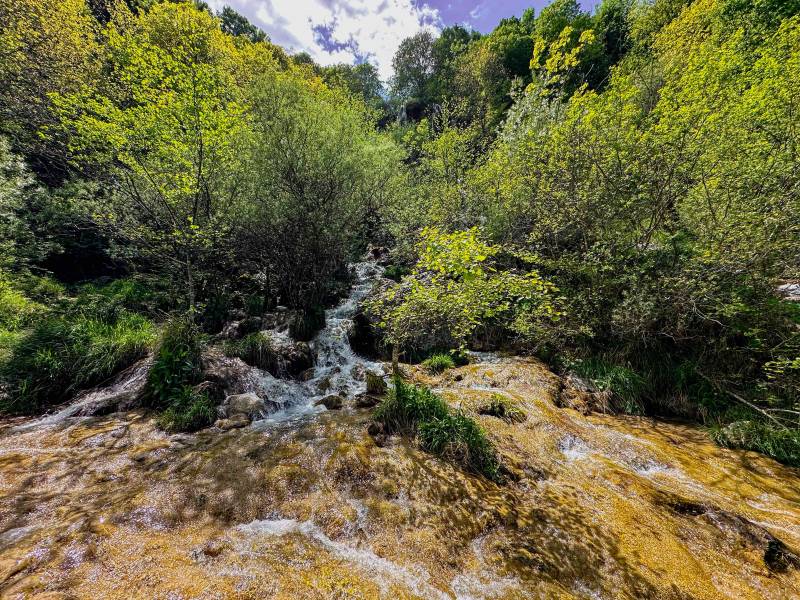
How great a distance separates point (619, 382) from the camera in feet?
29.1

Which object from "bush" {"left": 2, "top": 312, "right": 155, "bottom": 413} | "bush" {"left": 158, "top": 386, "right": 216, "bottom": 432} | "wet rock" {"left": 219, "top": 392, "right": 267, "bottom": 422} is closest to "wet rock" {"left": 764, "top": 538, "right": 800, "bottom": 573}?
"wet rock" {"left": 219, "top": 392, "right": 267, "bottom": 422}

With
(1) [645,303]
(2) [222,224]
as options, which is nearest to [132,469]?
(2) [222,224]

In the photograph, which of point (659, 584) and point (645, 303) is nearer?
point (659, 584)

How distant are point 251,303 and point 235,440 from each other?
823 cm

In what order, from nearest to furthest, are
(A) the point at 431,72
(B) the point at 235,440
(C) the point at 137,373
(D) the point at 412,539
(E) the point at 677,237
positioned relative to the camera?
(D) the point at 412,539
(B) the point at 235,440
(C) the point at 137,373
(E) the point at 677,237
(A) the point at 431,72

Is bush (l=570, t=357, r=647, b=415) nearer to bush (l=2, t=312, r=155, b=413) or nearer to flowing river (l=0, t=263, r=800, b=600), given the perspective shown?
flowing river (l=0, t=263, r=800, b=600)

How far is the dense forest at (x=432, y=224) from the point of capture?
7117 mm

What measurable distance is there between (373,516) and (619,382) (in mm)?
8263

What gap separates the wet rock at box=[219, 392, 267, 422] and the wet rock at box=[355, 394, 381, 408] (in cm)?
257

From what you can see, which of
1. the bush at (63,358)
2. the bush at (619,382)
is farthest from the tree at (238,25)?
the bush at (619,382)

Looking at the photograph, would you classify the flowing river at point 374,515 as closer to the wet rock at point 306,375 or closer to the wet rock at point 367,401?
the wet rock at point 367,401

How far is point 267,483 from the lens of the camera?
5.24 m

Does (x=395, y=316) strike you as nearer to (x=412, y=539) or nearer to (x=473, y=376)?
(x=412, y=539)

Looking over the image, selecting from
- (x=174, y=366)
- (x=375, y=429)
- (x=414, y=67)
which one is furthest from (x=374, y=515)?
(x=414, y=67)
